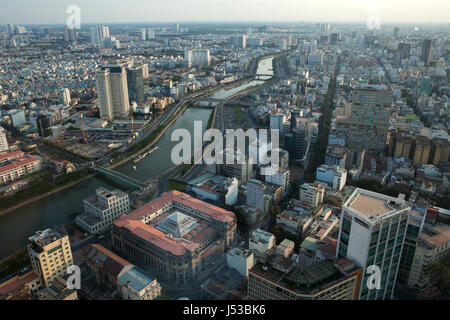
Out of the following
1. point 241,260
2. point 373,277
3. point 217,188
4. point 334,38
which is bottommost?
point 217,188

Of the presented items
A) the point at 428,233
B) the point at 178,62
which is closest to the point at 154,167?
the point at 428,233

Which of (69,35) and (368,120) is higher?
(69,35)

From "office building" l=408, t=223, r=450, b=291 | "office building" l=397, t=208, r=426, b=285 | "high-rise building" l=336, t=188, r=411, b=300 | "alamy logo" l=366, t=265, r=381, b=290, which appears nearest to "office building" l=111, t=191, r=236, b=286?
"high-rise building" l=336, t=188, r=411, b=300

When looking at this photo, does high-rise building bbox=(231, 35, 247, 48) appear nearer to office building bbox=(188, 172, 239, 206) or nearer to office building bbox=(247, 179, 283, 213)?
office building bbox=(188, 172, 239, 206)

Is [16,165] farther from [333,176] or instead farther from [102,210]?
[333,176]

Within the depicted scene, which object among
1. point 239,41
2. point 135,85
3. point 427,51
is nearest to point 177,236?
point 135,85

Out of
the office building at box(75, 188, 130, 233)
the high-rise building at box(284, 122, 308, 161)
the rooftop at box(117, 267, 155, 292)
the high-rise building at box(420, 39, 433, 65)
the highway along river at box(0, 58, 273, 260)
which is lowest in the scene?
the highway along river at box(0, 58, 273, 260)

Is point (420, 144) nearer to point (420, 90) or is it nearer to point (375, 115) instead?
point (375, 115)
